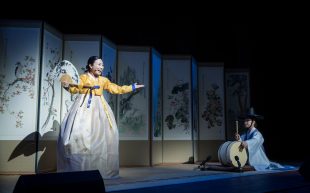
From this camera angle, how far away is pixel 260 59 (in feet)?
27.0

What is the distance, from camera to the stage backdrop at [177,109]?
22.9ft

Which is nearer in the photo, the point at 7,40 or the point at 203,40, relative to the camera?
the point at 7,40

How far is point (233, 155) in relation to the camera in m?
5.40

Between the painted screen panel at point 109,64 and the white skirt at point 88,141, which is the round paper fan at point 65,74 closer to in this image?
the white skirt at point 88,141

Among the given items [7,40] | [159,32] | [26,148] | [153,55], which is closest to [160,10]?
[159,32]

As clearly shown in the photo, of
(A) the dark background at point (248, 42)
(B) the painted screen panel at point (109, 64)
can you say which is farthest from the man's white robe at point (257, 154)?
(B) the painted screen panel at point (109, 64)

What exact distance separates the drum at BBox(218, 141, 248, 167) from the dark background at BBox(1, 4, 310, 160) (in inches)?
109

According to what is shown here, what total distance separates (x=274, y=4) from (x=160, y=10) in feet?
9.14

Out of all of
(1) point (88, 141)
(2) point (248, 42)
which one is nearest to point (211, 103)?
(2) point (248, 42)

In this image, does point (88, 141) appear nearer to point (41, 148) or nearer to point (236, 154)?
point (41, 148)

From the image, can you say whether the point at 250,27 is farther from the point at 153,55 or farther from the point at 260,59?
the point at 153,55

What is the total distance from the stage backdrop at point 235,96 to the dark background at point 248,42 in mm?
263

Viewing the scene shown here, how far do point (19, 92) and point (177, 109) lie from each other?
11.0 feet

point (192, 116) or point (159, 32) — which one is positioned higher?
point (159, 32)
